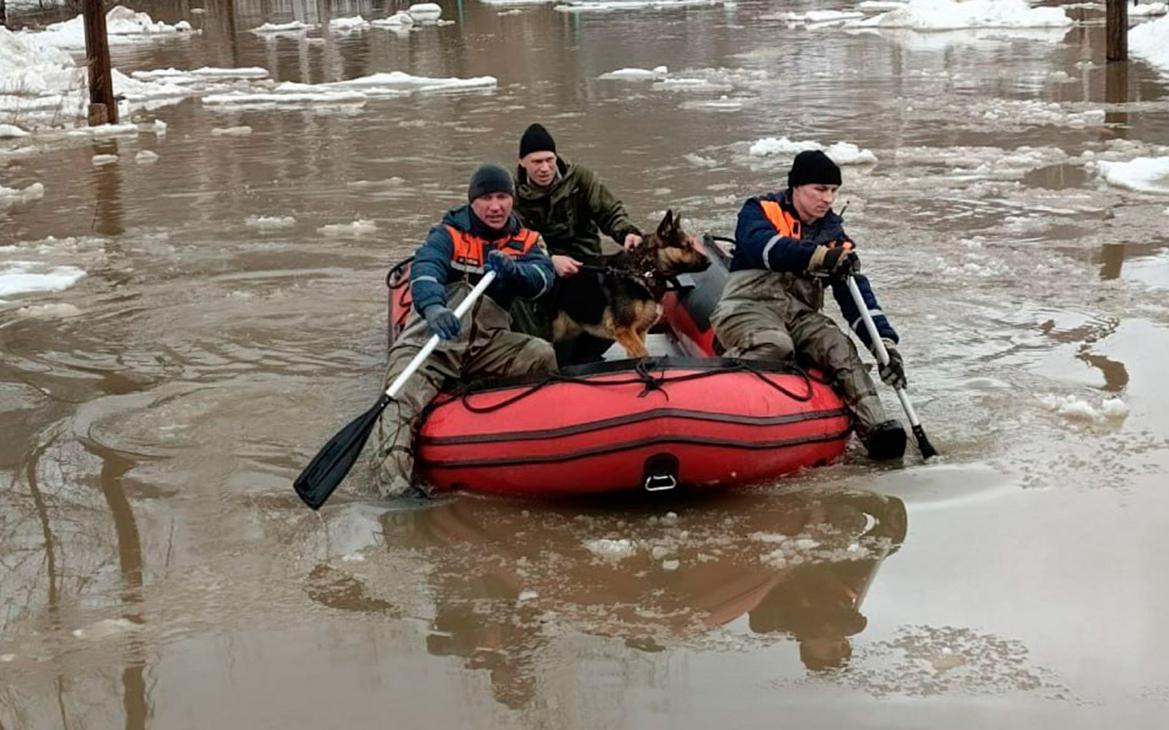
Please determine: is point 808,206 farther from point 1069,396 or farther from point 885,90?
point 885,90

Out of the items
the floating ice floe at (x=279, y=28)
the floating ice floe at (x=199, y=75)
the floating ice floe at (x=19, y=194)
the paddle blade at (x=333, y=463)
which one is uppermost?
the floating ice floe at (x=279, y=28)

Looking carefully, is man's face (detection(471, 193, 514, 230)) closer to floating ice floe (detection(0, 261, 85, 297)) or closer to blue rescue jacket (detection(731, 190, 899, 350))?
blue rescue jacket (detection(731, 190, 899, 350))

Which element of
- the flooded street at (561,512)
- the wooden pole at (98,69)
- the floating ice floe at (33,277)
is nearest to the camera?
the flooded street at (561,512)

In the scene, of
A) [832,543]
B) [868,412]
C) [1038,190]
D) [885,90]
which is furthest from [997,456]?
[885,90]

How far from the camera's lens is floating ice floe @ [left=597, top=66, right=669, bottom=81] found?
21.2 meters

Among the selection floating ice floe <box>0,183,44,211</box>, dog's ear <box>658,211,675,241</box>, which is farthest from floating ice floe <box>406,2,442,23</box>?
dog's ear <box>658,211,675,241</box>

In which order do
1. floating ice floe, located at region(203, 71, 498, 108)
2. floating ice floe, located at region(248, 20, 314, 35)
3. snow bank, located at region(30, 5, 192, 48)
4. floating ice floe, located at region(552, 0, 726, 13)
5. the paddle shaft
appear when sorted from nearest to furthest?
the paddle shaft < floating ice floe, located at region(203, 71, 498, 108) < snow bank, located at region(30, 5, 192, 48) < floating ice floe, located at region(248, 20, 314, 35) < floating ice floe, located at region(552, 0, 726, 13)

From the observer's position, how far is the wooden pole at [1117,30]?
18.3 m

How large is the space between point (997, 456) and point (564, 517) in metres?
1.84

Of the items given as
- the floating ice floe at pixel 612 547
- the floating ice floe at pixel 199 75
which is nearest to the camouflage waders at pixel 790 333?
the floating ice floe at pixel 612 547

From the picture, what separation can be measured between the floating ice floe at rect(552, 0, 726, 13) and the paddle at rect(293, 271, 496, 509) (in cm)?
3572

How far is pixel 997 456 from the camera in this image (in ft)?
18.3

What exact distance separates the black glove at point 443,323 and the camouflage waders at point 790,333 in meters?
1.24

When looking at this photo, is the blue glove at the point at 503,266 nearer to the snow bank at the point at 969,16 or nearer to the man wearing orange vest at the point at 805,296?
the man wearing orange vest at the point at 805,296
